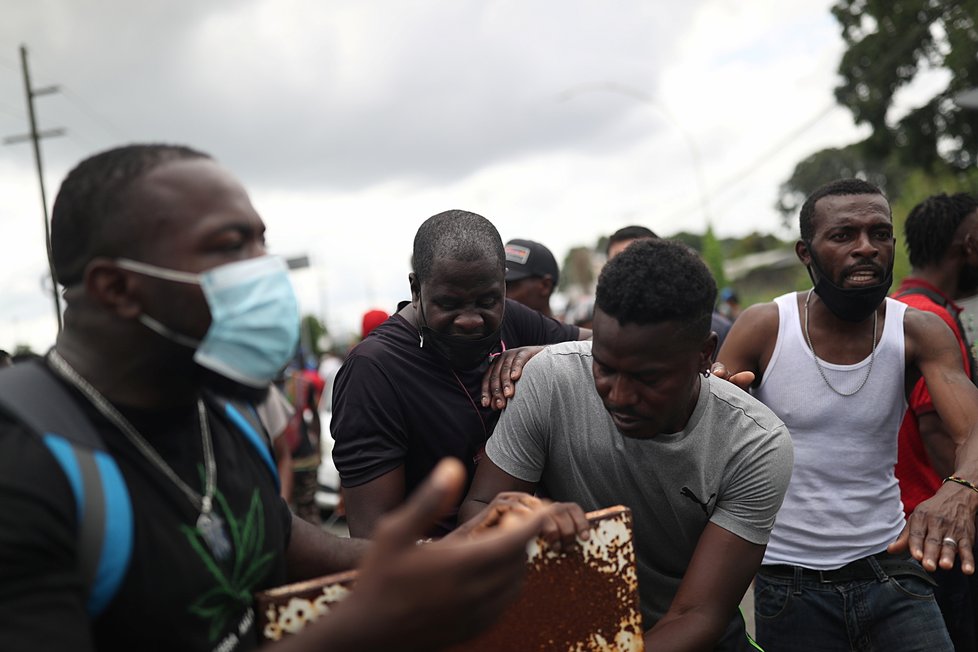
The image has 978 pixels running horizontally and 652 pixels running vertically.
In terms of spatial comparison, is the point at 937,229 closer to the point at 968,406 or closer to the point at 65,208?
the point at 968,406

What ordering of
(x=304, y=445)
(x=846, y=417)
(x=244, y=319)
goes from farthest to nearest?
(x=304, y=445) < (x=846, y=417) < (x=244, y=319)

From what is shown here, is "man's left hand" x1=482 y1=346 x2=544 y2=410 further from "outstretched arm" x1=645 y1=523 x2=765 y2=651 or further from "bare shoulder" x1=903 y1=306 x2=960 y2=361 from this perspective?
"bare shoulder" x1=903 y1=306 x2=960 y2=361

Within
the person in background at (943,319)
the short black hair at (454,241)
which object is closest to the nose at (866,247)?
the person in background at (943,319)

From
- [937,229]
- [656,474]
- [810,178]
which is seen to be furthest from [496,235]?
[810,178]

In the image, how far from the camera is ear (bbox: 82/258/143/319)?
167cm

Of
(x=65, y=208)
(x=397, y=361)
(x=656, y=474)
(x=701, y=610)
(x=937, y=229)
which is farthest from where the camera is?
(x=937, y=229)

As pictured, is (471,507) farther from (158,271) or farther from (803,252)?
(803,252)

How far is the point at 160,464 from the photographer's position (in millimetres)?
1684

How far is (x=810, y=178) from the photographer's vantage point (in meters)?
66.8

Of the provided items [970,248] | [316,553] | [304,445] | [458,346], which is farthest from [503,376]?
[304,445]

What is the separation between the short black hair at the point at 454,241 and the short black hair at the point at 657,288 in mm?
620

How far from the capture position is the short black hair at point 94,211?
168 cm

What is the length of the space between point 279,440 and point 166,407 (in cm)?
405

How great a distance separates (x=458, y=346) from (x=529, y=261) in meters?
2.34
